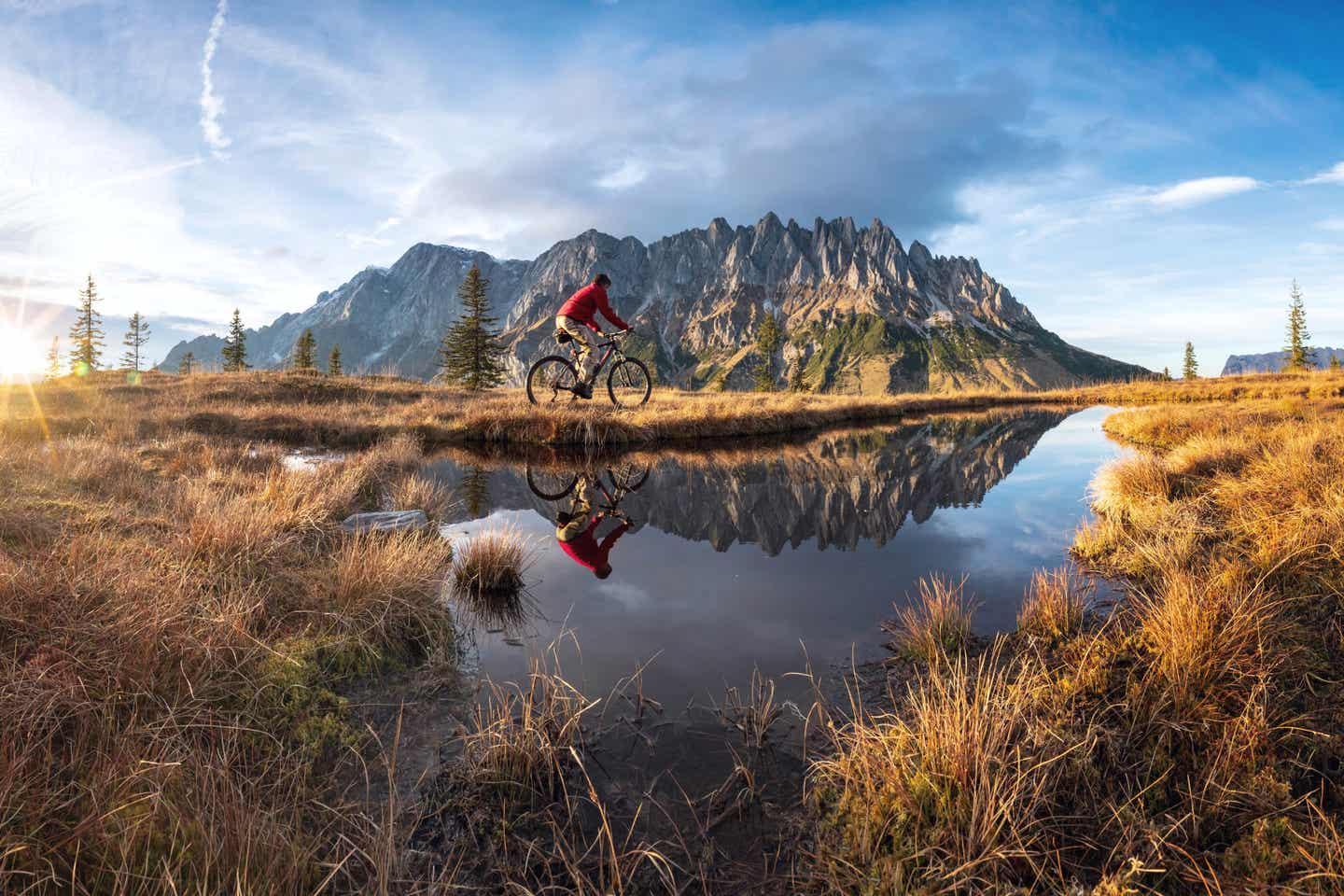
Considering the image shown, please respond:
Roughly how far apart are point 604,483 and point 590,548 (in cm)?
527

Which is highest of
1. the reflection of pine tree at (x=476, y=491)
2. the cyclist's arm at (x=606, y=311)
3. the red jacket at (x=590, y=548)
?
the cyclist's arm at (x=606, y=311)

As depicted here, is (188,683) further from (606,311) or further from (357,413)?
(357,413)

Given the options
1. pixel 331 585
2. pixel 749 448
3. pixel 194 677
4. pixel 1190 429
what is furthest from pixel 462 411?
pixel 1190 429

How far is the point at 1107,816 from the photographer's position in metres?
3.25

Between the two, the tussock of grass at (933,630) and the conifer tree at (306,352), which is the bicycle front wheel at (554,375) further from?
the conifer tree at (306,352)

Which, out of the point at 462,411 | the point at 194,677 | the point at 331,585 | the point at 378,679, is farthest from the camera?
the point at 462,411

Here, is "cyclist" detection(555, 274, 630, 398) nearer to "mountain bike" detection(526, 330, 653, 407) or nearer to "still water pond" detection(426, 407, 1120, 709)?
"mountain bike" detection(526, 330, 653, 407)

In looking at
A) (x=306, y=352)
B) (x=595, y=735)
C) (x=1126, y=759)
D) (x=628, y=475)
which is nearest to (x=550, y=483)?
(x=628, y=475)

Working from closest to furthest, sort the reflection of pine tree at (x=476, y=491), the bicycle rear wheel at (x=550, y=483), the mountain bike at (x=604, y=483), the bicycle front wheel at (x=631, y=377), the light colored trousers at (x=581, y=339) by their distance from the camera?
the reflection of pine tree at (x=476, y=491), the mountain bike at (x=604, y=483), the bicycle rear wheel at (x=550, y=483), the light colored trousers at (x=581, y=339), the bicycle front wheel at (x=631, y=377)

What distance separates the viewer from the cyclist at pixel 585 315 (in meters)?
16.2

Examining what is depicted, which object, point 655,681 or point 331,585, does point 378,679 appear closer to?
point 331,585

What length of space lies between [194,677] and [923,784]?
4.87 meters

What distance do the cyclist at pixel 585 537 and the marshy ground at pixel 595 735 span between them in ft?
5.13

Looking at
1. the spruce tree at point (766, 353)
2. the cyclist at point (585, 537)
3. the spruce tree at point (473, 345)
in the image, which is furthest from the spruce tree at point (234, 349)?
the cyclist at point (585, 537)
